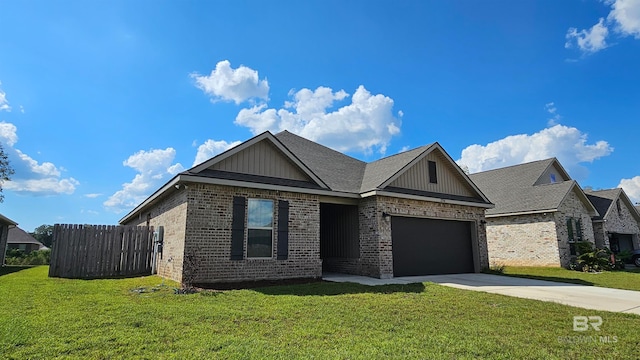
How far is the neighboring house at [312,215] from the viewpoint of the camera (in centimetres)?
959

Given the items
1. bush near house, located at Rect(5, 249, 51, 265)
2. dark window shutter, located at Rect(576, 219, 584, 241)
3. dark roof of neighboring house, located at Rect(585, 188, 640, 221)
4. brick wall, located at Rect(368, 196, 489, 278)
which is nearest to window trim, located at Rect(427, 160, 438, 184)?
brick wall, located at Rect(368, 196, 489, 278)

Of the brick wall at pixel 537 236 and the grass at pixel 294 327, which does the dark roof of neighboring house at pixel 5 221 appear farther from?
the brick wall at pixel 537 236

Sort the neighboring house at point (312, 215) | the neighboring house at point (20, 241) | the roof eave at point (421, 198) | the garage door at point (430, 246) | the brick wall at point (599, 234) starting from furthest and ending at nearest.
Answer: the neighboring house at point (20, 241)
the brick wall at point (599, 234)
the garage door at point (430, 246)
the roof eave at point (421, 198)
the neighboring house at point (312, 215)

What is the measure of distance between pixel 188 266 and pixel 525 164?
890 inches

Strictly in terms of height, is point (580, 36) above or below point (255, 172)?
above

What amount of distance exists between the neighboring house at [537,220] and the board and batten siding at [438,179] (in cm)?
530

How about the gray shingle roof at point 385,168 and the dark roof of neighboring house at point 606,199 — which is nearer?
the gray shingle roof at point 385,168

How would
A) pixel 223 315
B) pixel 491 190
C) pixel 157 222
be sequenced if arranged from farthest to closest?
pixel 491 190 → pixel 157 222 → pixel 223 315

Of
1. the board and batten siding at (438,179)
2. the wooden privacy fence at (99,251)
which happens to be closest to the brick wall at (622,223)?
the board and batten siding at (438,179)

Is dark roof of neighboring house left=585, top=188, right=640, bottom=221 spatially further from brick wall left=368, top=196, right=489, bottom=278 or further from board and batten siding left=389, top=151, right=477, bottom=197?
board and batten siding left=389, top=151, right=477, bottom=197

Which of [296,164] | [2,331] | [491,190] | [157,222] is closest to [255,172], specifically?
[296,164]

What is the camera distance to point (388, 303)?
6965mm

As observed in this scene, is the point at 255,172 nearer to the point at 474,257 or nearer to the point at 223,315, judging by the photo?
the point at 223,315

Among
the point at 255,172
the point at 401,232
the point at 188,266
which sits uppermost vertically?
the point at 255,172
